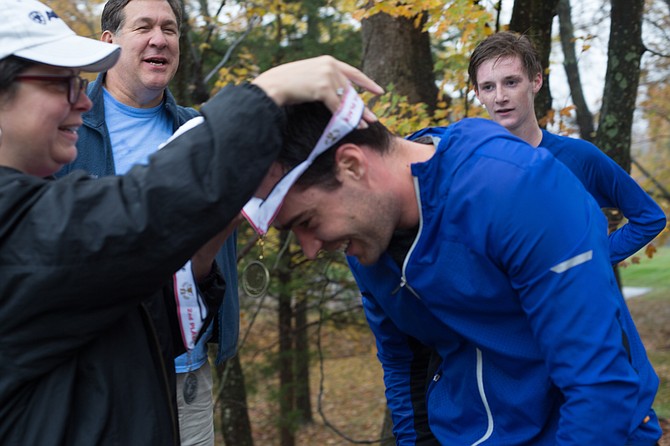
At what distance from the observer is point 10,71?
1484 mm

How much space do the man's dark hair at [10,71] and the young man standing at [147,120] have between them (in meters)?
1.46

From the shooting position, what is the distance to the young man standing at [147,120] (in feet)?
10.1

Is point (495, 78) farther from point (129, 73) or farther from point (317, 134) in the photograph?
point (317, 134)

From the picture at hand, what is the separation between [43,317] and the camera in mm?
1415

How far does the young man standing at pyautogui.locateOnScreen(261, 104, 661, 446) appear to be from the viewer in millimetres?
1758

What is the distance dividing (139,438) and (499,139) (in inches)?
47.1

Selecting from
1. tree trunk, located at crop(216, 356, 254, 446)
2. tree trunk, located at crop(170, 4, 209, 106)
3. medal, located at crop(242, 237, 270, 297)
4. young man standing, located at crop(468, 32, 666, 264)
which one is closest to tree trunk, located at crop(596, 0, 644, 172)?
young man standing, located at crop(468, 32, 666, 264)

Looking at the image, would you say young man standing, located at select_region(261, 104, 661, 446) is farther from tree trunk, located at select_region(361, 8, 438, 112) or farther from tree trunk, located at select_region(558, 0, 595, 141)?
tree trunk, located at select_region(558, 0, 595, 141)

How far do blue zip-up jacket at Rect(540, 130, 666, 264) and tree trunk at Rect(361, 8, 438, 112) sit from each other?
3532 millimetres

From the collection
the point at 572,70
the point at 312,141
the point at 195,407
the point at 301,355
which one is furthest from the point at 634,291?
the point at 312,141

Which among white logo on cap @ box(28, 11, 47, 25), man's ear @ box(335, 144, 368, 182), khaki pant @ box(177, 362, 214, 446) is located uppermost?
white logo on cap @ box(28, 11, 47, 25)

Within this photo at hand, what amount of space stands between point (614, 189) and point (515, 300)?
2.08m

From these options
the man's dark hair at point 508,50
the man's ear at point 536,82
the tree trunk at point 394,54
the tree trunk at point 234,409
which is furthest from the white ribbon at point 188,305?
the tree trunk at point 234,409

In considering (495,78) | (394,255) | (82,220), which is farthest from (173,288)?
(495,78)
